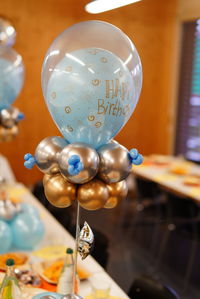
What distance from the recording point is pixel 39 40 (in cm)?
539

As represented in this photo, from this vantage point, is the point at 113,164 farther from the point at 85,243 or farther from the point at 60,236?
the point at 60,236

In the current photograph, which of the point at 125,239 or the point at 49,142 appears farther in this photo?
the point at 125,239

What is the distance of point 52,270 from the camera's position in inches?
82.3

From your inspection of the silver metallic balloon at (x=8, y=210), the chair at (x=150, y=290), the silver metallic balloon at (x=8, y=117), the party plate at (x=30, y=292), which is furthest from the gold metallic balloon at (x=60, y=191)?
the silver metallic balloon at (x=8, y=117)

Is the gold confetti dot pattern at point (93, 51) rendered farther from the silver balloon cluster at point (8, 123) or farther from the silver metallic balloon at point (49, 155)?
the silver balloon cluster at point (8, 123)

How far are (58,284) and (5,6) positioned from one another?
4.37m

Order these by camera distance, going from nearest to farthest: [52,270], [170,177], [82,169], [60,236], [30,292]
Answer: [82,169]
[30,292]
[52,270]
[60,236]
[170,177]

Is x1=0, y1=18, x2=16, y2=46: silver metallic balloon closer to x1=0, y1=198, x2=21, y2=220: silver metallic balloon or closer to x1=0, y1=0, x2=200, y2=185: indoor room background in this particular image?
x1=0, y1=198, x2=21, y2=220: silver metallic balloon

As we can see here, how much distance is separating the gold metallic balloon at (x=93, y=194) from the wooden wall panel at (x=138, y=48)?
4.20 metres

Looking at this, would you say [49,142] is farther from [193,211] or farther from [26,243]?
[193,211]

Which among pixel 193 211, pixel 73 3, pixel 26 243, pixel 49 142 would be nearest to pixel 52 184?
pixel 49 142

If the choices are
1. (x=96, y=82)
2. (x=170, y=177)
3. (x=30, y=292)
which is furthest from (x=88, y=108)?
(x=170, y=177)

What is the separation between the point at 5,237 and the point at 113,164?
3.86ft

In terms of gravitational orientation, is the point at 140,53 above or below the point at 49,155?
above
